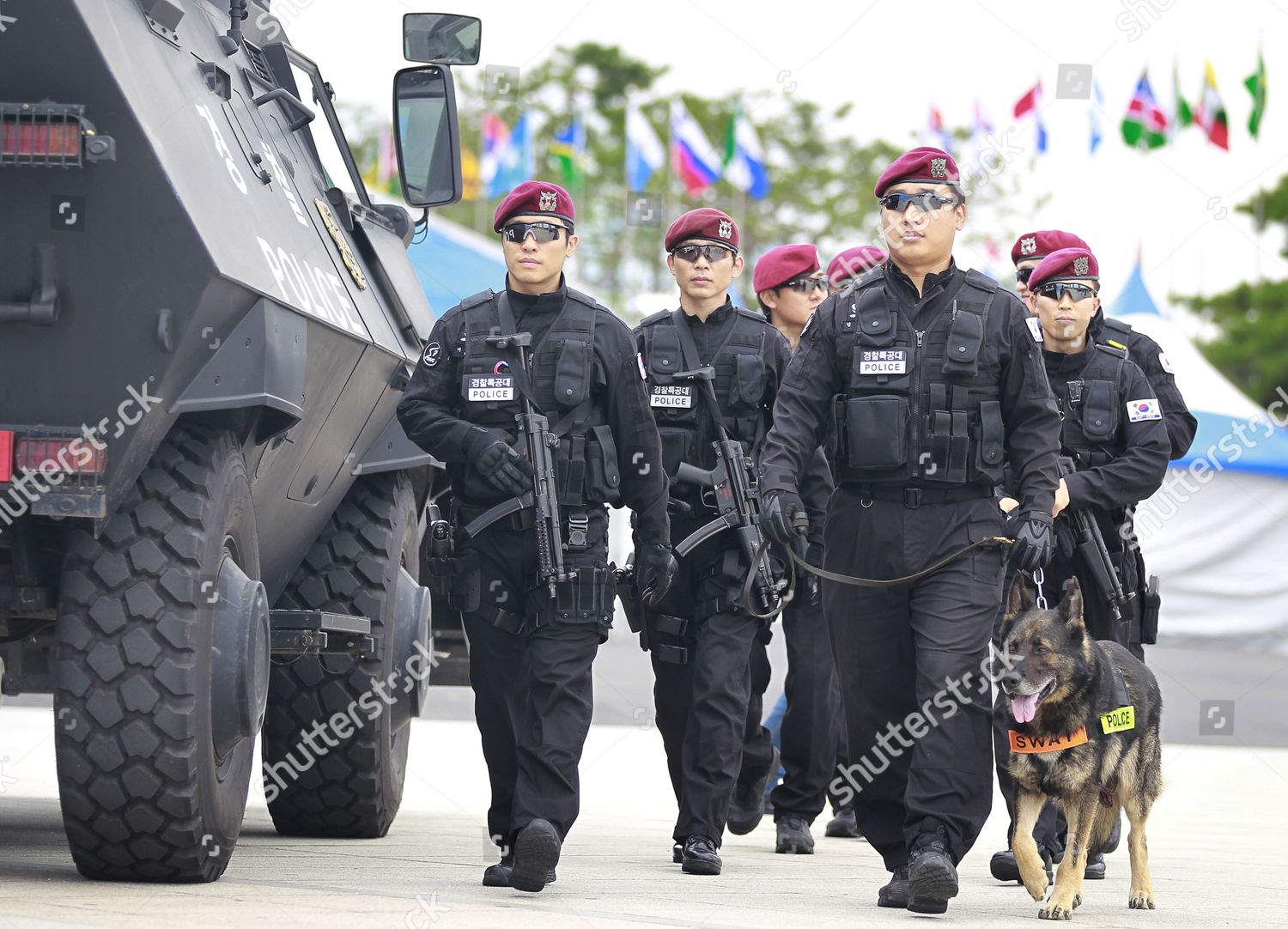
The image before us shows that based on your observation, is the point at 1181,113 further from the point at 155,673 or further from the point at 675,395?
the point at 155,673

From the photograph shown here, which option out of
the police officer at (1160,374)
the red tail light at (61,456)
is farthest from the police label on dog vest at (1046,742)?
the red tail light at (61,456)

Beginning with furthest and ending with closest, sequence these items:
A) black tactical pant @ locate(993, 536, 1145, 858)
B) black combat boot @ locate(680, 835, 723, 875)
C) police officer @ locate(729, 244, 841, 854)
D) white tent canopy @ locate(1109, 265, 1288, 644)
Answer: white tent canopy @ locate(1109, 265, 1288, 644) → police officer @ locate(729, 244, 841, 854) → black tactical pant @ locate(993, 536, 1145, 858) → black combat boot @ locate(680, 835, 723, 875)

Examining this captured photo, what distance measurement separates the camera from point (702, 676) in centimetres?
670

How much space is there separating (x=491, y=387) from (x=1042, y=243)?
2895 mm

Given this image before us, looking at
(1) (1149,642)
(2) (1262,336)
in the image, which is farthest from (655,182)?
(1) (1149,642)

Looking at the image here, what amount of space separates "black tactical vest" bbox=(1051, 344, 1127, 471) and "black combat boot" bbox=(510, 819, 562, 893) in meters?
2.65

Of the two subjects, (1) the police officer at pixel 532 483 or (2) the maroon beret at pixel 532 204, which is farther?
(2) the maroon beret at pixel 532 204

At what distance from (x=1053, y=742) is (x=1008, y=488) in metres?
1.16

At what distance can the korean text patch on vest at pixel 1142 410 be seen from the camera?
696 cm

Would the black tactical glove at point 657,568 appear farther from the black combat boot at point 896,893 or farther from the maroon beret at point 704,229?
the maroon beret at point 704,229

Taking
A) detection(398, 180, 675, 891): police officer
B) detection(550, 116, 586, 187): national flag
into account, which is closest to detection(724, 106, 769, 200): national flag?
detection(550, 116, 586, 187): national flag

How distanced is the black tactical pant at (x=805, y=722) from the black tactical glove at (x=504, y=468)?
2.09 meters

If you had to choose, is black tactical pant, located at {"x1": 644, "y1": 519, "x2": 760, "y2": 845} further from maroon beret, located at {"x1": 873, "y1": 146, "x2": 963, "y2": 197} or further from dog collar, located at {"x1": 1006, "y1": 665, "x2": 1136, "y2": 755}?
maroon beret, located at {"x1": 873, "y1": 146, "x2": 963, "y2": 197}

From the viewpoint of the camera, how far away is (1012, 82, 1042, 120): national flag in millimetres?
23781
